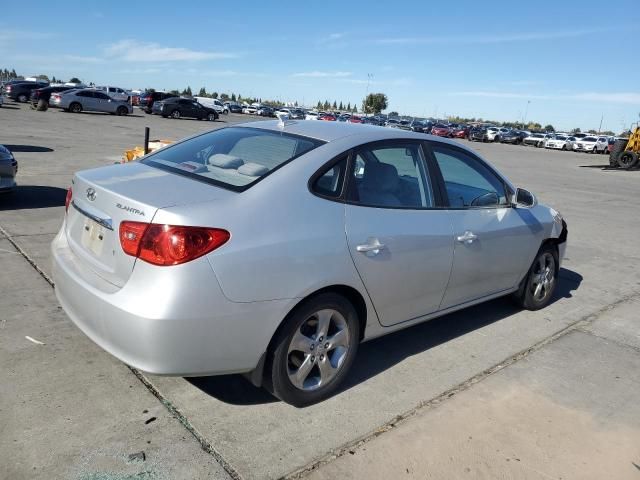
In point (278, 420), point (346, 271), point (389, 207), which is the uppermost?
point (389, 207)

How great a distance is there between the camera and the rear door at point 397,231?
10.5 feet

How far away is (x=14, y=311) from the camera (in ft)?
13.0

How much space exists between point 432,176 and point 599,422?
6.09ft

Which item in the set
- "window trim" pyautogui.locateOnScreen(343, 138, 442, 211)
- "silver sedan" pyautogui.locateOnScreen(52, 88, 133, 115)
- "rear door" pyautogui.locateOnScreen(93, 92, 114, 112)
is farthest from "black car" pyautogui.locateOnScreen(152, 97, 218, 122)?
"window trim" pyautogui.locateOnScreen(343, 138, 442, 211)

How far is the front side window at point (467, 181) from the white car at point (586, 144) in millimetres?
48530

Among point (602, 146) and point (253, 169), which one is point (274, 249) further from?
point (602, 146)

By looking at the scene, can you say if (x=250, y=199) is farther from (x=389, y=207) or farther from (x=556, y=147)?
(x=556, y=147)

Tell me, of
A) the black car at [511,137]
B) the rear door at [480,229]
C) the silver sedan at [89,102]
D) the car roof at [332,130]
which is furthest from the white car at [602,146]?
the car roof at [332,130]

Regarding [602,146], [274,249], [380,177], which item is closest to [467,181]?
[380,177]

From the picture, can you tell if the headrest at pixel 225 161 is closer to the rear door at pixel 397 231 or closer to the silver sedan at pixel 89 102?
the rear door at pixel 397 231

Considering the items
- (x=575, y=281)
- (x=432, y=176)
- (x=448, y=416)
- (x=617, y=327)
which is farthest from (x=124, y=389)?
(x=575, y=281)

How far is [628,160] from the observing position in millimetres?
28156

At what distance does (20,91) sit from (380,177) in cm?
4201

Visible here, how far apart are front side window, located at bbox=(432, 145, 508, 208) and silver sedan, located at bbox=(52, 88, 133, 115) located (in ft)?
113
